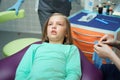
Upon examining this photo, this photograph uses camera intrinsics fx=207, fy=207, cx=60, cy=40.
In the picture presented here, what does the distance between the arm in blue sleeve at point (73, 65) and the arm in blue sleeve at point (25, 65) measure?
28 cm

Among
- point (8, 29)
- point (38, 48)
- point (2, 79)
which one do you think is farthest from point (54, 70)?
point (8, 29)

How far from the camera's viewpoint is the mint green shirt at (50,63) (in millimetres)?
1402

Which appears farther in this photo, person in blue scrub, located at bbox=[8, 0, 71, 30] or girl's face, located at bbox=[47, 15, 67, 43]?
person in blue scrub, located at bbox=[8, 0, 71, 30]

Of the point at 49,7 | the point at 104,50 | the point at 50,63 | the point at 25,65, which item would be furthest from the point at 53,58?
the point at 49,7

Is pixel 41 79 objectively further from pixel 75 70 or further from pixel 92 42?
pixel 92 42

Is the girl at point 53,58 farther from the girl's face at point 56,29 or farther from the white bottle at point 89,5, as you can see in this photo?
the white bottle at point 89,5

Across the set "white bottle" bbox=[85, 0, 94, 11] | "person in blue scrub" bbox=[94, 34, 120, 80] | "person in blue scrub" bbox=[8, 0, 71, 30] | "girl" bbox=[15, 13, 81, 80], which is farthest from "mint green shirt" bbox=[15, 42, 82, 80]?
"white bottle" bbox=[85, 0, 94, 11]

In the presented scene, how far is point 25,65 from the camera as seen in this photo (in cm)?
151

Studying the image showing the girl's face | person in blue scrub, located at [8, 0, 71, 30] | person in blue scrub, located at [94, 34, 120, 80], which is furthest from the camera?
person in blue scrub, located at [8, 0, 71, 30]

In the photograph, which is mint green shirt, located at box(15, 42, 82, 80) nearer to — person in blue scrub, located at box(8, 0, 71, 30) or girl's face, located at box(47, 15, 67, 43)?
girl's face, located at box(47, 15, 67, 43)

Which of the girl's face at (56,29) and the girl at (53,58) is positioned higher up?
the girl's face at (56,29)

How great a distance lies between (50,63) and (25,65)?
195mm

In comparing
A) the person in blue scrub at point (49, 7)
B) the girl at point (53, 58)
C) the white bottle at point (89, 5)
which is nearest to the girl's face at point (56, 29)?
the girl at point (53, 58)

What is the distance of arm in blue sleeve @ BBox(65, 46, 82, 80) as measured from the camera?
4.60ft
